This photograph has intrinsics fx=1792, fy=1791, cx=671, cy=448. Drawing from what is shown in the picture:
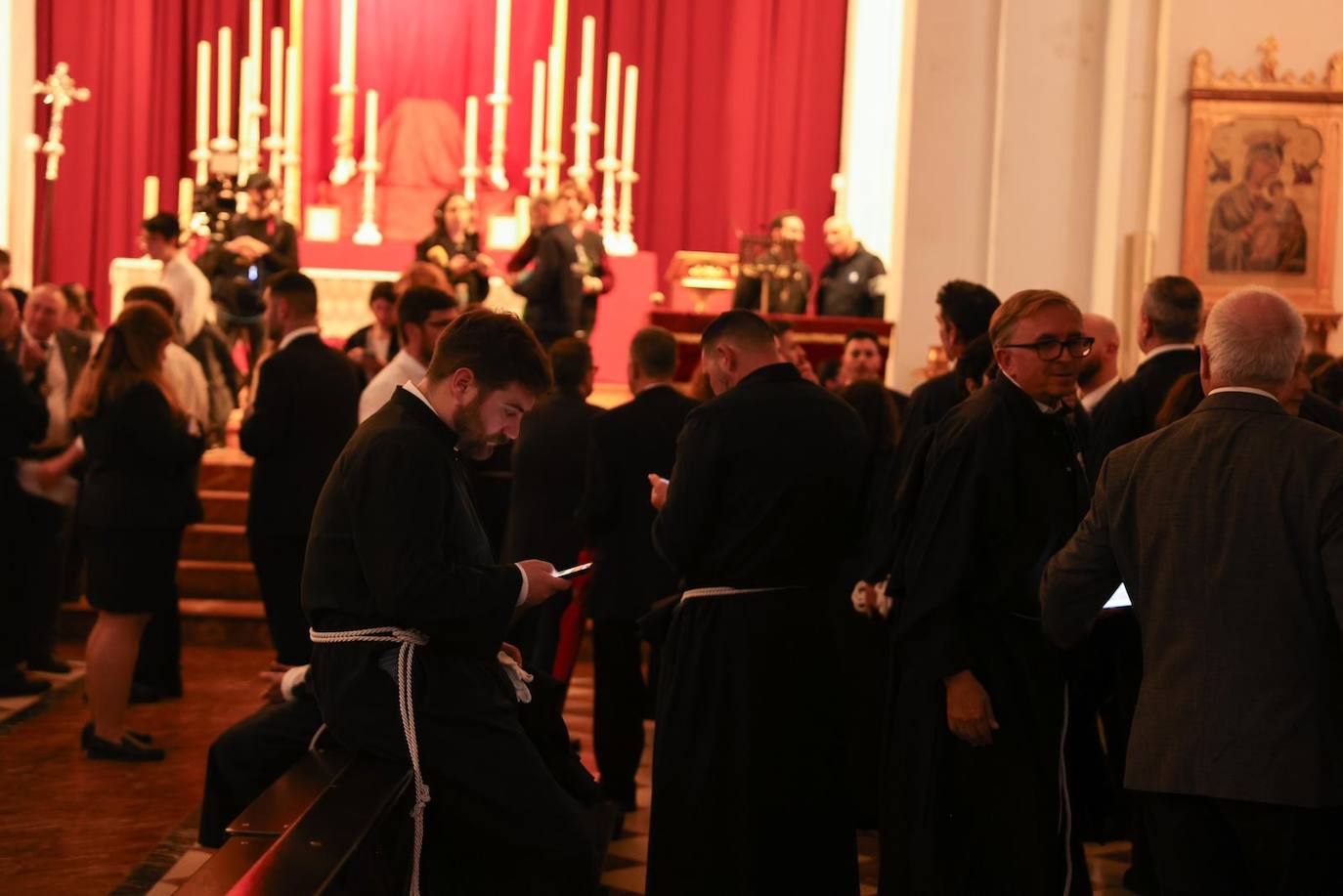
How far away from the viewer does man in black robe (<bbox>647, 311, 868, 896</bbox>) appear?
4.66m

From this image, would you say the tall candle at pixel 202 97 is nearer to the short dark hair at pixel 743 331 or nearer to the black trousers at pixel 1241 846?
the short dark hair at pixel 743 331

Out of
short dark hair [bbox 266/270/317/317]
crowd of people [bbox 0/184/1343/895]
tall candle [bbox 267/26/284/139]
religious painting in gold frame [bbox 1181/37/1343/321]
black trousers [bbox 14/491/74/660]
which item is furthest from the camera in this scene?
tall candle [bbox 267/26/284/139]

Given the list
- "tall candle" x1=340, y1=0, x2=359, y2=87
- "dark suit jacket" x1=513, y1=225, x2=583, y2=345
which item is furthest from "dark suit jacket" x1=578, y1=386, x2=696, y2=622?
"tall candle" x1=340, y1=0, x2=359, y2=87

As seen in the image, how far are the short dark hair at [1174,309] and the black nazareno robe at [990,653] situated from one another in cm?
147

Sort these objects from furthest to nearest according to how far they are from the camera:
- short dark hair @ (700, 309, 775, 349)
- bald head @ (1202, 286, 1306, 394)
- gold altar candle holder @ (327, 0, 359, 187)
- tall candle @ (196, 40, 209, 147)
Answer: gold altar candle holder @ (327, 0, 359, 187)
tall candle @ (196, 40, 209, 147)
short dark hair @ (700, 309, 775, 349)
bald head @ (1202, 286, 1306, 394)

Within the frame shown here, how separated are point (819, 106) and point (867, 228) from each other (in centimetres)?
274

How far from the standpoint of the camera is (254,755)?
162 inches

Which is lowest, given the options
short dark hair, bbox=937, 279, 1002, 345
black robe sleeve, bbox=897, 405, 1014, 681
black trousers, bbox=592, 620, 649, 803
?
black trousers, bbox=592, 620, 649, 803

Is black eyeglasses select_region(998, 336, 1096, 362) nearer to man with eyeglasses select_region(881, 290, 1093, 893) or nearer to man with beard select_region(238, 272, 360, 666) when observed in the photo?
man with eyeglasses select_region(881, 290, 1093, 893)

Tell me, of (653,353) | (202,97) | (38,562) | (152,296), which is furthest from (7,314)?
(202,97)

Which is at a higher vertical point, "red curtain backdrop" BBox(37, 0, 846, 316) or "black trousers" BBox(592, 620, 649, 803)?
"red curtain backdrop" BBox(37, 0, 846, 316)

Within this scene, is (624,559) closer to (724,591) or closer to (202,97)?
(724,591)

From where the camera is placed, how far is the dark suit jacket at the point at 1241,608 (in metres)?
3.18

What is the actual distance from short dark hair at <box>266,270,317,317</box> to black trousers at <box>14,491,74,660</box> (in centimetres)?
165
